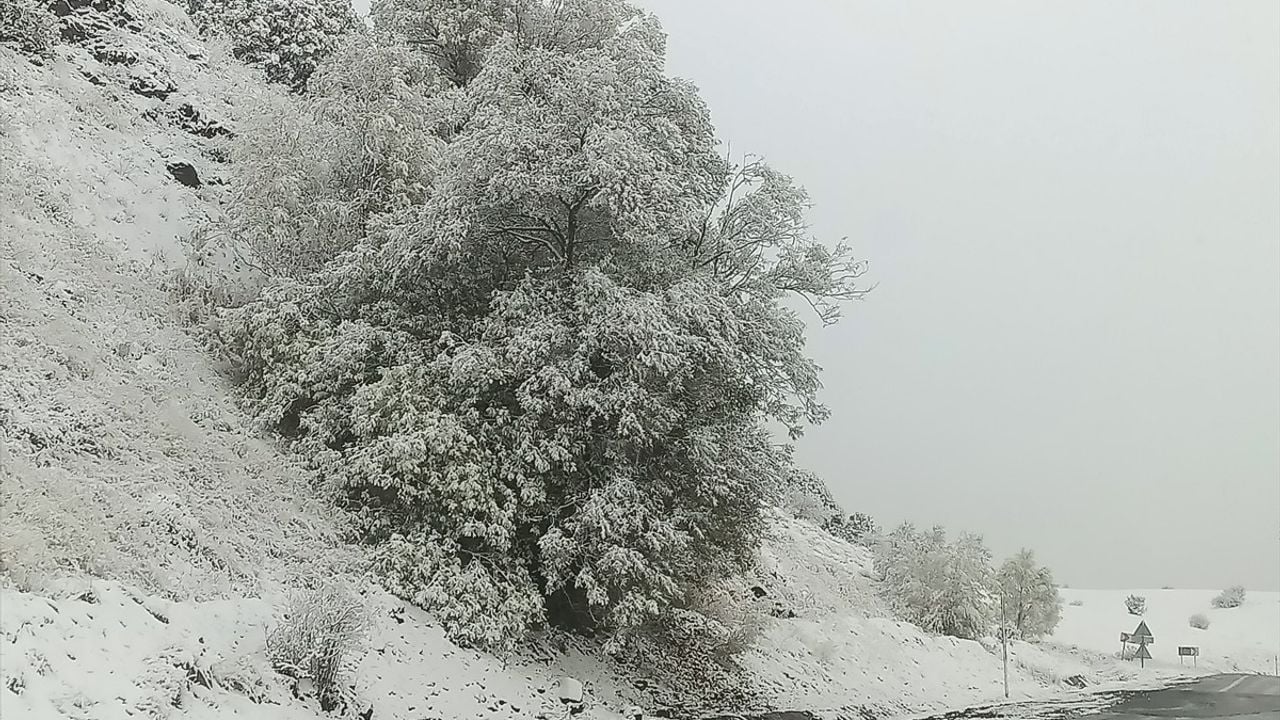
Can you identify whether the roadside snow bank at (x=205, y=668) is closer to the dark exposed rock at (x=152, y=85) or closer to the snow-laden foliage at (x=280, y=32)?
the dark exposed rock at (x=152, y=85)

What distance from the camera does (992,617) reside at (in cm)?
3506

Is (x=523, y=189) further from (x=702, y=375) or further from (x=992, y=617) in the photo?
(x=992, y=617)

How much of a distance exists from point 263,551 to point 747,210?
34.8ft

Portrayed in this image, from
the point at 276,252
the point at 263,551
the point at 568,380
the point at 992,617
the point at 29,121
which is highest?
the point at 29,121

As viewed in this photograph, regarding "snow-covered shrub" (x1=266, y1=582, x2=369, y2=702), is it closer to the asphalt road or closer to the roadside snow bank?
the roadside snow bank

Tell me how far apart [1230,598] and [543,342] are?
69129 millimetres

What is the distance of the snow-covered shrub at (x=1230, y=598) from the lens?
2509 inches

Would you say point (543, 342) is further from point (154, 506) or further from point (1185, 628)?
point (1185, 628)

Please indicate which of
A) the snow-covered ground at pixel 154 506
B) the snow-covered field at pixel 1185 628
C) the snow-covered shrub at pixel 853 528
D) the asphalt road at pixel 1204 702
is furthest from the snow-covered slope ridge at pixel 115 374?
the snow-covered field at pixel 1185 628

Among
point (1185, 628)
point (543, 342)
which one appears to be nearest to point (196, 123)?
point (543, 342)

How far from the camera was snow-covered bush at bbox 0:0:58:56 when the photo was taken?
22.9 m

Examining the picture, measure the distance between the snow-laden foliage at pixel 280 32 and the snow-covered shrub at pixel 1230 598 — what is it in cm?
6825

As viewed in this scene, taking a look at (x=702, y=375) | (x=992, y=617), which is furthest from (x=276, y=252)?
(x=992, y=617)

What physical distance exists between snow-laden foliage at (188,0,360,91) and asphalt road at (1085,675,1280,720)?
2920 cm
